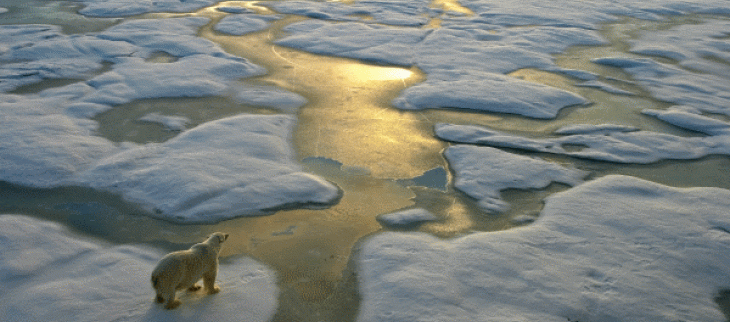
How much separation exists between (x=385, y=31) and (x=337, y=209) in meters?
6.62

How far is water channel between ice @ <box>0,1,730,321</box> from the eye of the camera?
4020 millimetres

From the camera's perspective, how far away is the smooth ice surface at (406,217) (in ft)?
14.6

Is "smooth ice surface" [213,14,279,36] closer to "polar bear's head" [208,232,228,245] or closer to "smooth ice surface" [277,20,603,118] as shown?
"smooth ice surface" [277,20,603,118]

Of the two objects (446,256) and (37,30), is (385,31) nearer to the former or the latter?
(37,30)

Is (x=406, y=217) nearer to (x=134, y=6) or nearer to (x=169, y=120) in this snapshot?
(x=169, y=120)

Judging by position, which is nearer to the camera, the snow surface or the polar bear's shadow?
the polar bear's shadow

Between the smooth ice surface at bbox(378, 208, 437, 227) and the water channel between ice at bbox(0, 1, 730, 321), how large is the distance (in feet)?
0.30

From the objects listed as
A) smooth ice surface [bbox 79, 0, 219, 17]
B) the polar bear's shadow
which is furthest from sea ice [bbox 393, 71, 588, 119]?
smooth ice surface [bbox 79, 0, 219, 17]

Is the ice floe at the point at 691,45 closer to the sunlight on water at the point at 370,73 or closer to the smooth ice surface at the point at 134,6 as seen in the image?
the sunlight on water at the point at 370,73

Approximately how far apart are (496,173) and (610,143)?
5.64ft

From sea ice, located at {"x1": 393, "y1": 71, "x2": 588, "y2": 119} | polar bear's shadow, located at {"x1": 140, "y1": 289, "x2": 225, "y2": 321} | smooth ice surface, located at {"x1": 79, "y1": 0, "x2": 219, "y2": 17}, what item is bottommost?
polar bear's shadow, located at {"x1": 140, "y1": 289, "x2": 225, "y2": 321}

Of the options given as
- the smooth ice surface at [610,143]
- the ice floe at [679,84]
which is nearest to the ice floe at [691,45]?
the ice floe at [679,84]

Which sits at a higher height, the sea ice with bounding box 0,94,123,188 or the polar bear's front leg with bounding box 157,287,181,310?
the polar bear's front leg with bounding box 157,287,181,310

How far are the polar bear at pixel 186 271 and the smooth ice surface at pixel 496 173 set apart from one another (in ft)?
8.02
